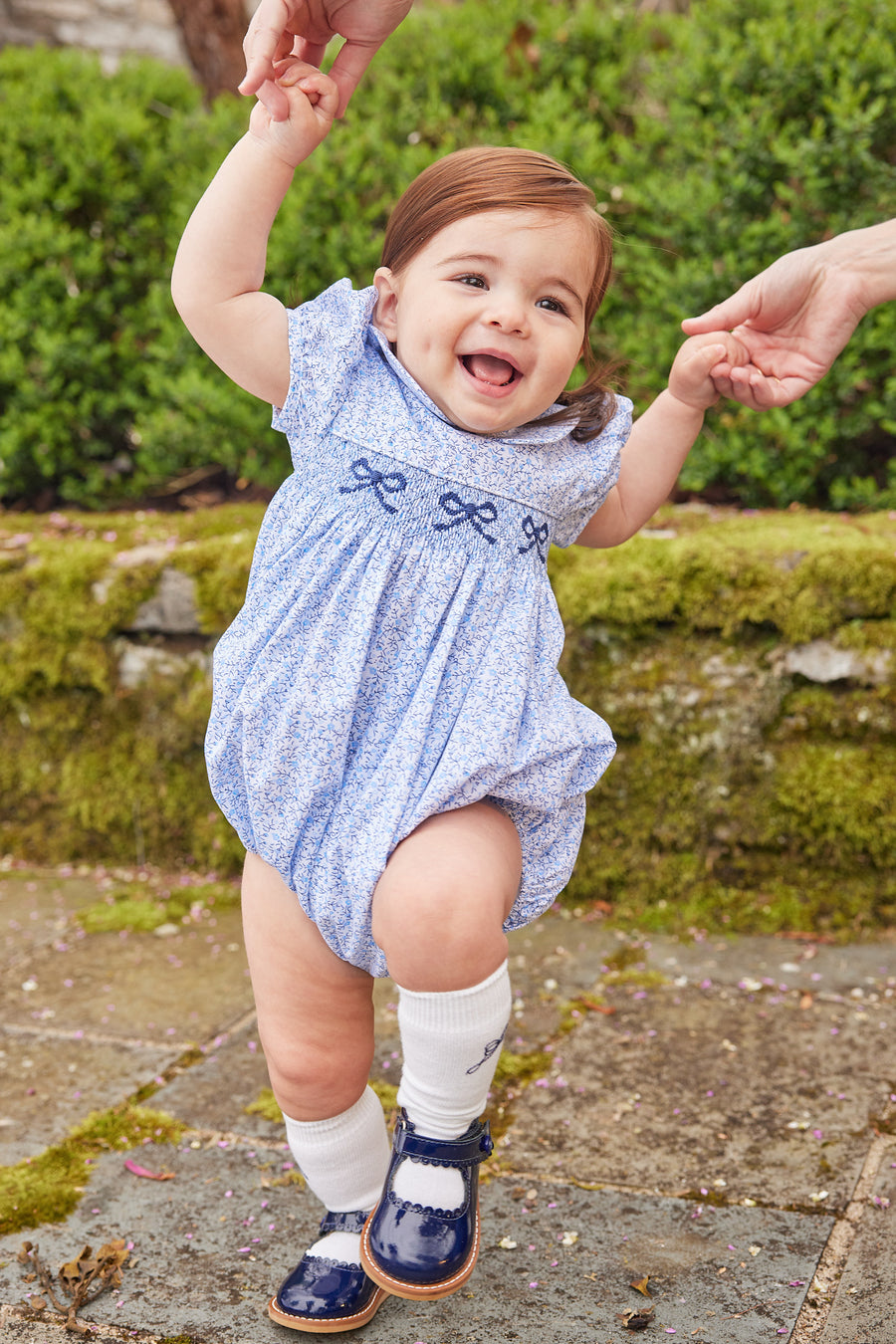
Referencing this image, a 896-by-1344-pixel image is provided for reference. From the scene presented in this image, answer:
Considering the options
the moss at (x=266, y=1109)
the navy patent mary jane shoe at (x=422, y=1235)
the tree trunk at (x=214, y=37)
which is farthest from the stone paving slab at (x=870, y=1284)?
the tree trunk at (x=214, y=37)

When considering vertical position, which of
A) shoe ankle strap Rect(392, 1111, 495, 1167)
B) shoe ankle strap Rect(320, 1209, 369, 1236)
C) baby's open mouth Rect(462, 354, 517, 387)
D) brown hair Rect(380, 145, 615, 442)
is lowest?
shoe ankle strap Rect(320, 1209, 369, 1236)

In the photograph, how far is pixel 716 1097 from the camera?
231 cm

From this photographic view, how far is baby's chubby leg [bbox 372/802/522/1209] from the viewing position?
1443 millimetres

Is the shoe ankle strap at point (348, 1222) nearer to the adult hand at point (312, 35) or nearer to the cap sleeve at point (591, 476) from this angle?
the cap sleeve at point (591, 476)

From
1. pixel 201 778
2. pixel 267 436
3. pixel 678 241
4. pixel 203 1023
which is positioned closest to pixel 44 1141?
pixel 203 1023

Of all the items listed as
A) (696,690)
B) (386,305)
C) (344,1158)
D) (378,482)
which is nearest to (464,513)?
(378,482)

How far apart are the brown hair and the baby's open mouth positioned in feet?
0.49

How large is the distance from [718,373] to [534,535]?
41 cm

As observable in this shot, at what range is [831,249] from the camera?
73.2 inches

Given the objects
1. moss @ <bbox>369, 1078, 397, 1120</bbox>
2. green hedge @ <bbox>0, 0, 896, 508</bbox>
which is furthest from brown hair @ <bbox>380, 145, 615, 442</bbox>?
green hedge @ <bbox>0, 0, 896, 508</bbox>

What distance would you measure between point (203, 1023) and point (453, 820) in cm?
144

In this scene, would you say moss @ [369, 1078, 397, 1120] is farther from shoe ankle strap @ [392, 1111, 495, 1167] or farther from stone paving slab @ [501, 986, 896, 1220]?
shoe ankle strap @ [392, 1111, 495, 1167]

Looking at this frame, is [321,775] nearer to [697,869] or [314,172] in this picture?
[697,869]

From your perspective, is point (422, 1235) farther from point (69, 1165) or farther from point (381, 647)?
point (69, 1165)
